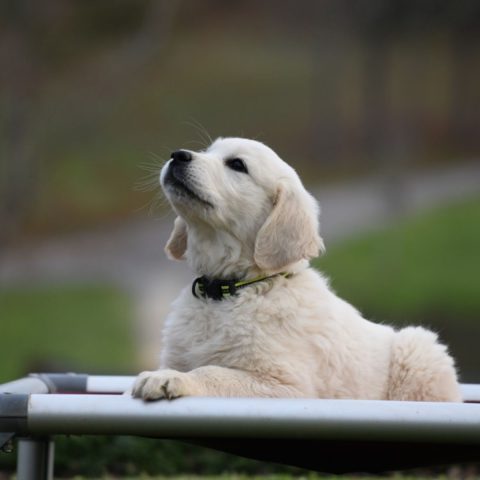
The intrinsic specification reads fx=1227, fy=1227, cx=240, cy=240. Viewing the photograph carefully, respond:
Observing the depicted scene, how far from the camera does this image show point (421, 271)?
66.5 ft

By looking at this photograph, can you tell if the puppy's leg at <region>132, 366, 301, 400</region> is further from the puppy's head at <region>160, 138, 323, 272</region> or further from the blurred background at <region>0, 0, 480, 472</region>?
the blurred background at <region>0, 0, 480, 472</region>

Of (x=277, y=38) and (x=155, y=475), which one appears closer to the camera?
(x=155, y=475)

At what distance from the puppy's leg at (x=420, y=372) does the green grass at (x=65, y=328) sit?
8250mm

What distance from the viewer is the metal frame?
406cm

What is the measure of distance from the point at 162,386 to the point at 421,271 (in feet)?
53.9

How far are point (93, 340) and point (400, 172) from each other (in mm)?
9541

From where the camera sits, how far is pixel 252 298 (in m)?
4.94

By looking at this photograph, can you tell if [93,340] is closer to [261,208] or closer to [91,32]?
[91,32]

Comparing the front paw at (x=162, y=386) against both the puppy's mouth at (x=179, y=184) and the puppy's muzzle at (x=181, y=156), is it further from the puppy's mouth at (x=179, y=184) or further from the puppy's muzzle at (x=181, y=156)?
the puppy's muzzle at (x=181, y=156)

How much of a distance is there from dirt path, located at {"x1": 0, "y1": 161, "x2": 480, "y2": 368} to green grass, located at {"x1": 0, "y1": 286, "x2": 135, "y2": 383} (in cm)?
42

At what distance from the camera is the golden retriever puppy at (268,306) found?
15.8 feet

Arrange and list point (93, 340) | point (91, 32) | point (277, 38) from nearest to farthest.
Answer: point (93, 340) → point (91, 32) → point (277, 38)

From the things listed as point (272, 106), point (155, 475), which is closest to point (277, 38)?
point (272, 106)

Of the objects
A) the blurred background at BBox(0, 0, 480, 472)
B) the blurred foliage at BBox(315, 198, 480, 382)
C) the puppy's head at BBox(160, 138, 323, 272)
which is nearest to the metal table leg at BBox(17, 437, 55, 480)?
the puppy's head at BBox(160, 138, 323, 272)
